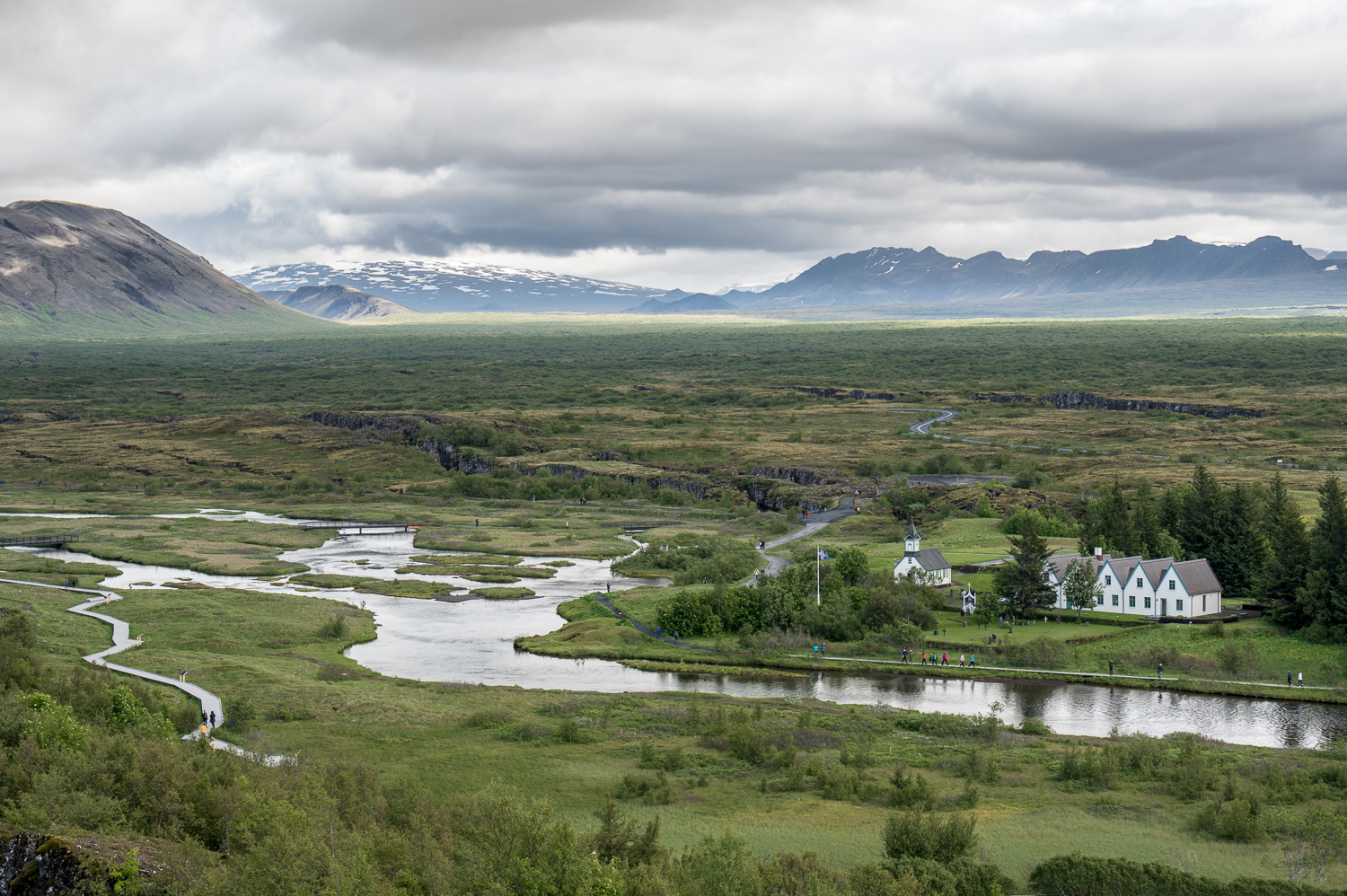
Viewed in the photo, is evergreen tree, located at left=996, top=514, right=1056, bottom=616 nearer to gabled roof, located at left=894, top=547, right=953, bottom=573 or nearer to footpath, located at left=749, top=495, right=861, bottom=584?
gabled roof, located at left=894, top=547, right=953, bottom=573

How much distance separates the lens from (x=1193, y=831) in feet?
141

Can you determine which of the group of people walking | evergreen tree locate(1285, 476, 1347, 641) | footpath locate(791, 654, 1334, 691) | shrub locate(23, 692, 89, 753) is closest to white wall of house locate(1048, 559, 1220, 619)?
evergreen tree locate(1285, 476, 1347, 641)

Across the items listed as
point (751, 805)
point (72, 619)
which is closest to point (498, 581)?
point (72, 619)

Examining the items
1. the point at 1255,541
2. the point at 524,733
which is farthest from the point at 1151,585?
the point at 524,733

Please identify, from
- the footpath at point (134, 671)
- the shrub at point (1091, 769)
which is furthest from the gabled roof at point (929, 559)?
the footpath at point (134, 671)

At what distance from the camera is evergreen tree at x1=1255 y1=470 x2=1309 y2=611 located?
7694 cm

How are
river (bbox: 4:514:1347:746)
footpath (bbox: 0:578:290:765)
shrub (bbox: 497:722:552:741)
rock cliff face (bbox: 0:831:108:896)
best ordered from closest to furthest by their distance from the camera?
rock cliff face (bbox: 0:831:108:896)
footpath (bbox: 0:578:290:765)
shrub (bbox: 497:722:552:741)
river (bbox: 4:514:1347:746)

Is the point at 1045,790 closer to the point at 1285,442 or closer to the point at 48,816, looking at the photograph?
the point at 48,816

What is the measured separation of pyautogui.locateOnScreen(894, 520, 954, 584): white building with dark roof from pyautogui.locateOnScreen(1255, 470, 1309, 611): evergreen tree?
2172 cm

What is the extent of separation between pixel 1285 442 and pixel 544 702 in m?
149

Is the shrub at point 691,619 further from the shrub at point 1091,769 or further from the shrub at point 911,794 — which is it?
the shrub at point 911,794

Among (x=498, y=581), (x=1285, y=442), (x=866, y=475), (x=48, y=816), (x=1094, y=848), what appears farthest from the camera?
(x=1285, y=442)

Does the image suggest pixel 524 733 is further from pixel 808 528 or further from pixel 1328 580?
pixel 808 528

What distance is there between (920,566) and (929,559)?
2.34 m
